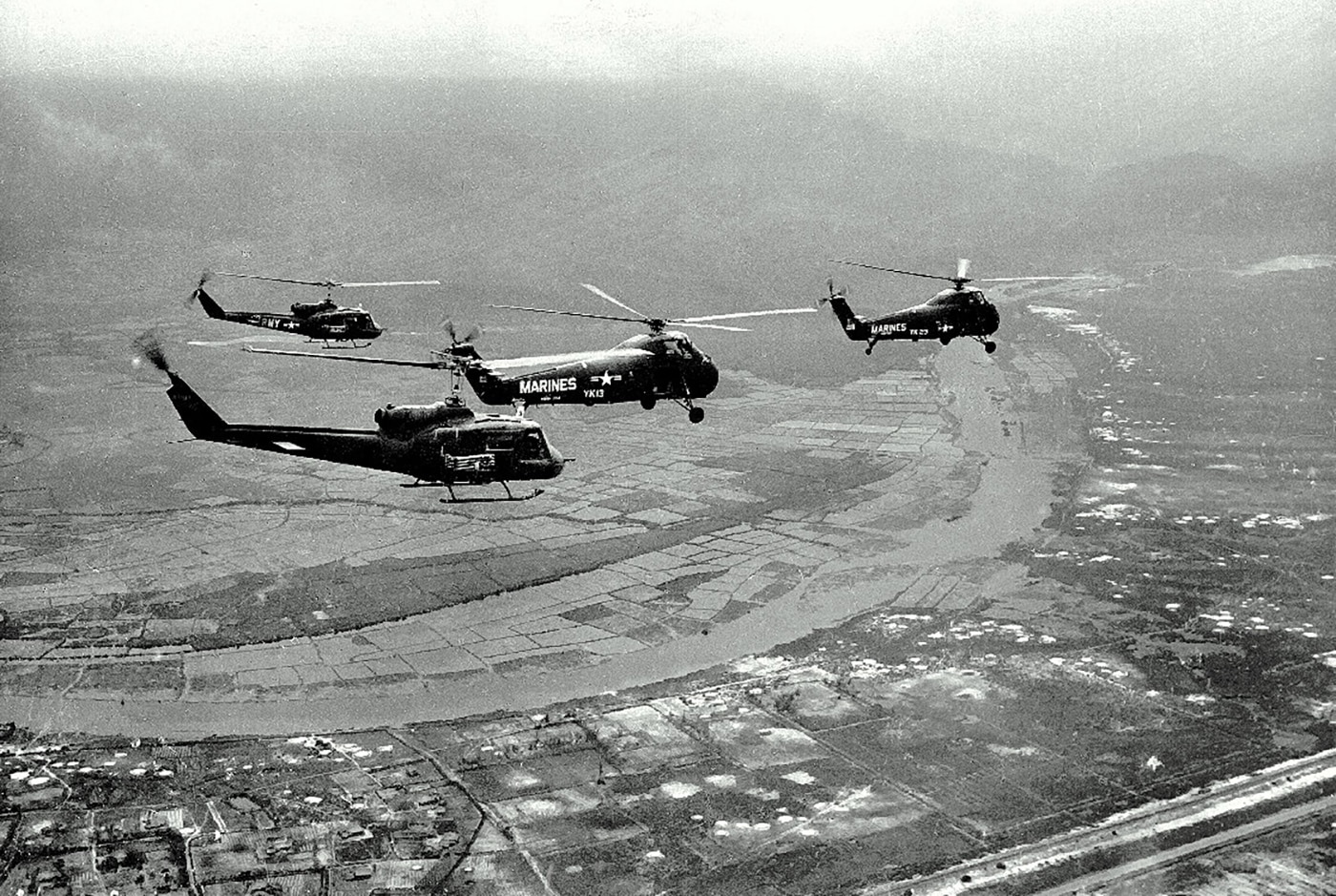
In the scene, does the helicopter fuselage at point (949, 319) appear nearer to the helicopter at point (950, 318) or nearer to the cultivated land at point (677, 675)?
the helicopter at point (950, 318)

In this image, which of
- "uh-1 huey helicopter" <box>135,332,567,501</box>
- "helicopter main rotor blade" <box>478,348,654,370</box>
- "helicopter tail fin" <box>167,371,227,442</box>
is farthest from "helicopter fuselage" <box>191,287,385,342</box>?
"helicopter main rotor blade" <box>478,348,654,370</box>

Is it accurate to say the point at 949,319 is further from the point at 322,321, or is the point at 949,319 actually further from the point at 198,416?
the point at 322,321

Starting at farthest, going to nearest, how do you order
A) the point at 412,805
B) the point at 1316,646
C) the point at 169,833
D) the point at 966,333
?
1. the point at 1316,646
2. the point at 966,333
3. the point at 412,805
4. the point at 169,833

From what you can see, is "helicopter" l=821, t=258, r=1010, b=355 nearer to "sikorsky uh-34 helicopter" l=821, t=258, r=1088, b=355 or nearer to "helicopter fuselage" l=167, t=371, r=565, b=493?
"sikorsky uh-34 helicopter" l=821, t=258, r=1088, b=355

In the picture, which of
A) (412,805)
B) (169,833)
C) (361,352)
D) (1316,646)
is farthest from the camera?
(361,352)

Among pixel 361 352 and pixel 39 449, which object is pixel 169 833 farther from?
pixel 361 352

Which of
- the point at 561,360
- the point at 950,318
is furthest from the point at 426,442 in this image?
the point at 950,318

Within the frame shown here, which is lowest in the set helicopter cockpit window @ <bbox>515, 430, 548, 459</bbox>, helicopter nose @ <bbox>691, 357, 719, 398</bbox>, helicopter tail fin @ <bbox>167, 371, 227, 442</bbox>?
helicopter cockpit window @ <bbox>515, 430, 548, 459</bbox>

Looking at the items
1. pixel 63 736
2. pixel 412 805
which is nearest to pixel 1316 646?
pixel 412 805
